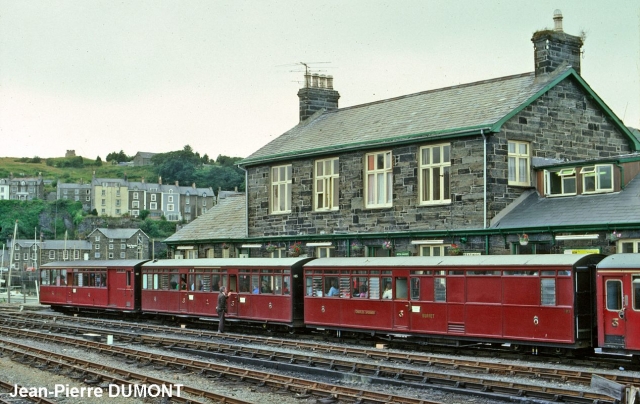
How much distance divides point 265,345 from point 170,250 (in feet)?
64.1

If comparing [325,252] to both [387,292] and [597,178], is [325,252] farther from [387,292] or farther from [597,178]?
[597,178]

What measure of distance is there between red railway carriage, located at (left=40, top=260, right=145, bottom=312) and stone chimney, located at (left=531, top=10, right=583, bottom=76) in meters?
18.6

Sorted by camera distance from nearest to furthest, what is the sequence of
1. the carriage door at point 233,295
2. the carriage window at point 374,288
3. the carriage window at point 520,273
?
1. the carriage window at point 520,273
2. the carriage window at point 374,288
3. the carriage door at point 233,295

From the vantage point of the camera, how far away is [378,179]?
30.2 metres

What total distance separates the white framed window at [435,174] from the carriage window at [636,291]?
33.3 ft

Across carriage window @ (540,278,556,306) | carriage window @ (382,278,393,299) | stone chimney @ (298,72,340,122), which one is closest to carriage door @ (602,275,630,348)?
carriage window @ (540,278,556,306)

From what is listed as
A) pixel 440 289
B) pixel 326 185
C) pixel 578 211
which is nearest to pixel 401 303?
pixel 440 289

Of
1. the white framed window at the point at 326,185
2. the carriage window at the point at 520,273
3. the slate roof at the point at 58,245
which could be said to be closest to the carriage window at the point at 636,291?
the carriage window at the point at 520,273

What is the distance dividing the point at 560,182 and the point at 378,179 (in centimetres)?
673

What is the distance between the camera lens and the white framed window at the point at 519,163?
27317mm

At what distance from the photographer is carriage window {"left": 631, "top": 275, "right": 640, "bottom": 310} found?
17484 mm

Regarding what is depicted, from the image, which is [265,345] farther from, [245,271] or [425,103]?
[425,103]

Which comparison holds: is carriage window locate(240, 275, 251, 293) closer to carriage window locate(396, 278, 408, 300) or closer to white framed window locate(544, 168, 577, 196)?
carriage window locate(396, 278, 408, 300)

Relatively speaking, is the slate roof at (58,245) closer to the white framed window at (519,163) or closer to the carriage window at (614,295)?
the white framed window at (519,163)
